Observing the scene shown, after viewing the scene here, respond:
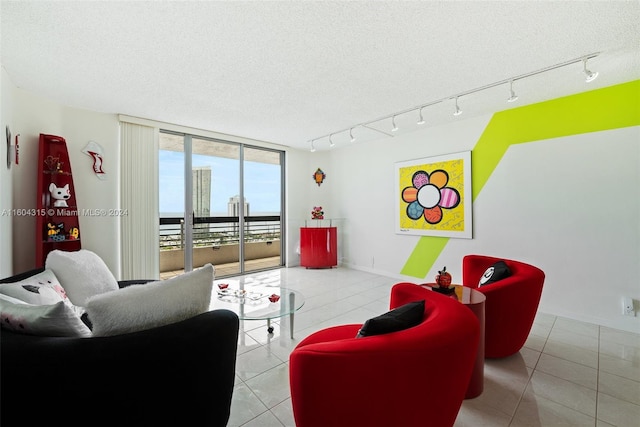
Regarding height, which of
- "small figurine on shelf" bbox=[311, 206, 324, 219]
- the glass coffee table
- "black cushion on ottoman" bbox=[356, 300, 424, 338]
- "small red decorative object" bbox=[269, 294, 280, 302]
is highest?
"small figurine on shelf" bbox=[311, 206, 324, 219]

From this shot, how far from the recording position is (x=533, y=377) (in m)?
2.00

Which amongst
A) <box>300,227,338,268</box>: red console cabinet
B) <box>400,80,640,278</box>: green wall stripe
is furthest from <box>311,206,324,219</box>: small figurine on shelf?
<box>400,80,640,278</box>: green wall stripe

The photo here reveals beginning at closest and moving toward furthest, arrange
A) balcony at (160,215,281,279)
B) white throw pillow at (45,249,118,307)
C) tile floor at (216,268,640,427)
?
tile floor at (216,268,640,427) → white throw pillow at (45,249,118,307) → balcony at (160,215,281,279)

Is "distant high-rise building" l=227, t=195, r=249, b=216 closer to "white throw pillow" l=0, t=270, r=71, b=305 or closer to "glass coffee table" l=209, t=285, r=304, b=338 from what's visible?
"glass coffee table" l=209, t=285, r=304, b=338

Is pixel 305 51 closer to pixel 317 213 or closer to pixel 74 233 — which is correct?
pixel 74 233

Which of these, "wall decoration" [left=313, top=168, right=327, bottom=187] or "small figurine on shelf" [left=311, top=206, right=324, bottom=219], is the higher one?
"wall decoration" [left=313, top=168, right=327, bottom=187]

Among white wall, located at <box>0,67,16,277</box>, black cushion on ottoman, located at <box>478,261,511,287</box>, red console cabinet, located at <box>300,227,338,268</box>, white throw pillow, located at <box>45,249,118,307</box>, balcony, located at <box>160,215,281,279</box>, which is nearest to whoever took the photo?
white throw pillow, located at <box>45,249,118,307</box>

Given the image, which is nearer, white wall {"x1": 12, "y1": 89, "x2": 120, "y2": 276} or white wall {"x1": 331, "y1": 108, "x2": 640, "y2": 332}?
white wall {"x1": 331, "y1": 108, "x2": 640, "y2": 332}

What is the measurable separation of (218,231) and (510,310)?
452cm

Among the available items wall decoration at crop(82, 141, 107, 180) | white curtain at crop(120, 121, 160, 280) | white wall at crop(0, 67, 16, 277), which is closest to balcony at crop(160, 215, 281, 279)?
white curtain at crop(120, 121, 160, 280)

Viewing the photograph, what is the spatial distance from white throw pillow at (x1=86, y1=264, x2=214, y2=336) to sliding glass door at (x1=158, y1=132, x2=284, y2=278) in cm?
344

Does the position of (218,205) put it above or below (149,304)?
above

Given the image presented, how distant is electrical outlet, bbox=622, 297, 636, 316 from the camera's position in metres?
2.73

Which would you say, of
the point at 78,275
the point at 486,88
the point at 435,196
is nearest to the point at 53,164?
the point at 78,275
